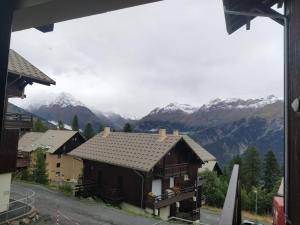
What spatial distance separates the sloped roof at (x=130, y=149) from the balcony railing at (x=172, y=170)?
4.87ft

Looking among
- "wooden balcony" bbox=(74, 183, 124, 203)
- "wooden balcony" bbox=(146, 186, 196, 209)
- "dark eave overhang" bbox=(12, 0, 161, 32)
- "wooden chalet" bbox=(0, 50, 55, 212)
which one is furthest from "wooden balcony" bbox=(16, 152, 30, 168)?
"dark eave overhang" bbox=(12, 0, 161, 32)

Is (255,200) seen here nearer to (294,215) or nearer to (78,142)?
(78,142)

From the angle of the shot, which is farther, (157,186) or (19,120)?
(157,186)

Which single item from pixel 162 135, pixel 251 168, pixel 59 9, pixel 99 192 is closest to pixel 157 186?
pixel 162 135

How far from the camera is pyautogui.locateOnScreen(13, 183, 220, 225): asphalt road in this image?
16188mm

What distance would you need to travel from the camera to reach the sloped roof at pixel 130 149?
22350 mm

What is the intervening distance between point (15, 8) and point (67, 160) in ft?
154

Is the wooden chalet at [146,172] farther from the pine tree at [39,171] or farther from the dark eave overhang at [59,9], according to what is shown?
the dark eave overhang at [59,9]

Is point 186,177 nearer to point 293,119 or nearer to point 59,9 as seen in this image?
point 293,119

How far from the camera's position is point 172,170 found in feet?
80.5

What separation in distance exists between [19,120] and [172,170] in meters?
13.5

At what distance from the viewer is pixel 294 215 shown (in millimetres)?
3678

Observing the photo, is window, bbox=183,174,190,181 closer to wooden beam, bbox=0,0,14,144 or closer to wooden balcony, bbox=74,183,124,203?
wooden balcony, bbox=74,183,124,203

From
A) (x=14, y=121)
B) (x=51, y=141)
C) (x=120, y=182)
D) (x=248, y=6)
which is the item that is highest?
(x=248, y=6)
